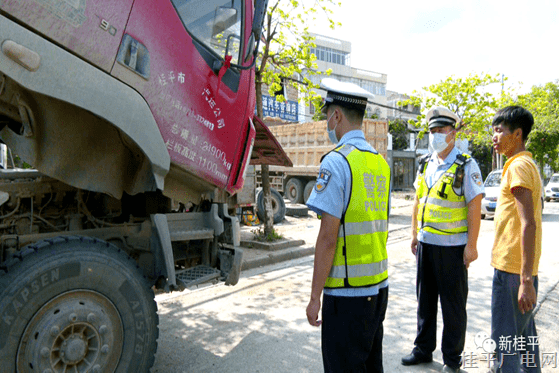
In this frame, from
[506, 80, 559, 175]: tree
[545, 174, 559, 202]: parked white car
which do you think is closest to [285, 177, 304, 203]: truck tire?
[545, 174, 559, 202]: parked white car

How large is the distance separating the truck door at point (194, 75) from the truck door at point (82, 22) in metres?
0.07

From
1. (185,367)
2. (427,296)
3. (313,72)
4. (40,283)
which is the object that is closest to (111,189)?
(40,283)

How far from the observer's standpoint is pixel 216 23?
9.84 ft

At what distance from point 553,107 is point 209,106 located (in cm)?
2992

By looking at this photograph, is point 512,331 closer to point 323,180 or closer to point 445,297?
point 445,297

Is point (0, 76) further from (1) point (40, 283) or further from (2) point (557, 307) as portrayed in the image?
(2) point (557, 307)

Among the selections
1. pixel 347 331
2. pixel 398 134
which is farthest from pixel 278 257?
pixel 398 134

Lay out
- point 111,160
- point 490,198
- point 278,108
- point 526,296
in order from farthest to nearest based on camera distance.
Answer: point 278,108, point 490,198, point 111,160, point 526,296

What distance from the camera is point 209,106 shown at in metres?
2.87

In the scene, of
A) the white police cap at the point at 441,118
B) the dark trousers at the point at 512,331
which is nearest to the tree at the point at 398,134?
the white police cap at the point at 441,118

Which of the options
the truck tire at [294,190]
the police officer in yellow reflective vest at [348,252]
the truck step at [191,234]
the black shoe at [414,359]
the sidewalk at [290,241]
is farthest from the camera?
the truck tire at [294,190]

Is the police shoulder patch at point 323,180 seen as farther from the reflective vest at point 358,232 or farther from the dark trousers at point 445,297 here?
the dark trousers at point 445,297

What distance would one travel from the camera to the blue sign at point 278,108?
25.1 metres

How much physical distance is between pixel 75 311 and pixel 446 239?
250cm
